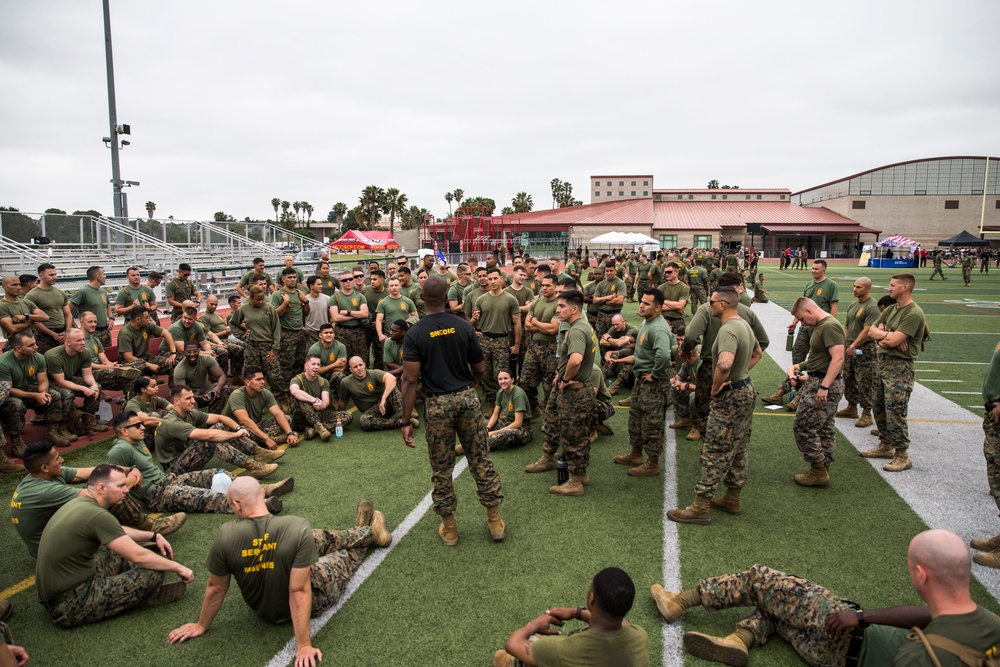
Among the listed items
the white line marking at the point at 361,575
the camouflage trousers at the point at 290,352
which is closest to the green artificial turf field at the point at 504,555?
the white line marking at the point at 361,575

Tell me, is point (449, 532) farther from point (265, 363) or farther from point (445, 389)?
point (265, 363)

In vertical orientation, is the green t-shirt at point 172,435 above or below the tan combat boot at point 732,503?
above

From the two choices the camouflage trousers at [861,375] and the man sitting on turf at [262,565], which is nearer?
the man sitting on turf at [262,565]

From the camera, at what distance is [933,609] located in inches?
104

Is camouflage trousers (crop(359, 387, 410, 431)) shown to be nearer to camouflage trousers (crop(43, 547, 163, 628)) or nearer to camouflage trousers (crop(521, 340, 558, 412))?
camouflage trousers (crop(521, 340, 558, 412))

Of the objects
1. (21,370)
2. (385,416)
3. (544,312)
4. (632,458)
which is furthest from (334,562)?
(21,370)

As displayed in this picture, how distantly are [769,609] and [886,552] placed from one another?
1836mm

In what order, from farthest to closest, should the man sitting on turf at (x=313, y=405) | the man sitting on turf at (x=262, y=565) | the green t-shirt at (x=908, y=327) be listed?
the man sitting on turf at (x=313, y=405), the green t-shirt at (x=908, y=327), the man sitting on turf at (x=262, y=565)

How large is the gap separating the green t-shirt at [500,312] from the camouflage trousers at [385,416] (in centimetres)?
171

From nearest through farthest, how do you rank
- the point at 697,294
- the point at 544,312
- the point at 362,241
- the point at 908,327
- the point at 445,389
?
the point at 445,389, the point at 908,327, the point at 544,312, the point at 697,294, the point at 362,241

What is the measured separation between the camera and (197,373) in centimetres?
859

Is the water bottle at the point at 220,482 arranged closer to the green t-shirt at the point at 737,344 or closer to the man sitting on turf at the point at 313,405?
the man sitting on turf at the point at 313,405

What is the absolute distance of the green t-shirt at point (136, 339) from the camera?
919 cm

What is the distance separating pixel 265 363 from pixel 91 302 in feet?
10.8
